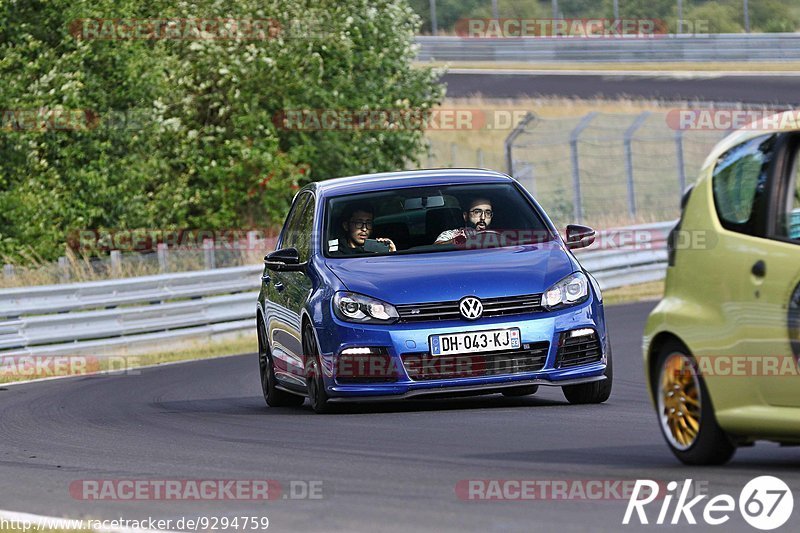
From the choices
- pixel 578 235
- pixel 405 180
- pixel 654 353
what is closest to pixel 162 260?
pixel 405 180

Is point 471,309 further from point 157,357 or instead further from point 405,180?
point 157,357

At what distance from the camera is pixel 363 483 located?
816 centimetres

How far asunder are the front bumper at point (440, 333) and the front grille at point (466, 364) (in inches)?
1.0

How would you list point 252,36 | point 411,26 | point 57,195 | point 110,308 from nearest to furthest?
1. point 110,308
2. point 57,195
3. point 252,36
4. point 411,26

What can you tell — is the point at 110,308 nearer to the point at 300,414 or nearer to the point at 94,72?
the point at 94,72

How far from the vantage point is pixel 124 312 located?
880 inches

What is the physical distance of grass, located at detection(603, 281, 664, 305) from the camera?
90.4 feet

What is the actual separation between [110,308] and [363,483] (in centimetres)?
1555

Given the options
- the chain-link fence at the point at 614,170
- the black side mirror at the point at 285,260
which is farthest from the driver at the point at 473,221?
the chain-link fence at the point at 614,170

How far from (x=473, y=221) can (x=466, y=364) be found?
5.16ft

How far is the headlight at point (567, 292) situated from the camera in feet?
37.3

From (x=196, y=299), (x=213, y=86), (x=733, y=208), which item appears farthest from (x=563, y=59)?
(x=733, y=208)

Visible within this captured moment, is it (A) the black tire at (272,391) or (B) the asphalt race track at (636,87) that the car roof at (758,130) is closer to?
(A) the black tire at (272,391)

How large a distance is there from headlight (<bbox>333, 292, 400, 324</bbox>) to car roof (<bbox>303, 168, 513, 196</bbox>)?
147 centimetres
